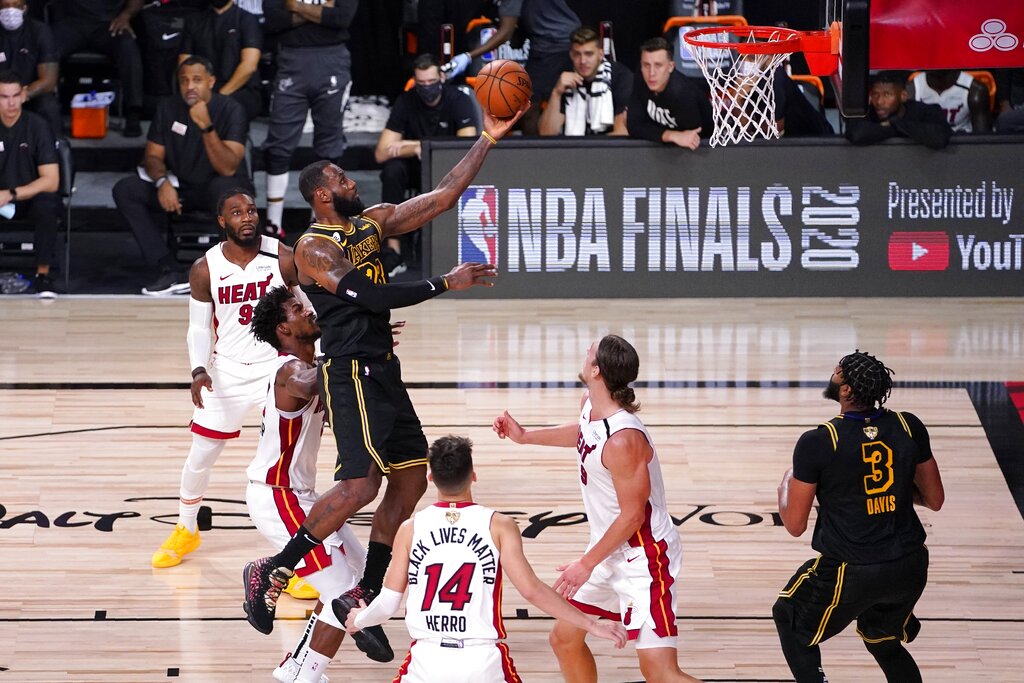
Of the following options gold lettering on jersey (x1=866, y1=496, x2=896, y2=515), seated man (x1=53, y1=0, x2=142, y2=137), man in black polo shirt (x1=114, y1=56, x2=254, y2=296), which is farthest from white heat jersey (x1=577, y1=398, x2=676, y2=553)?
seated man (x1=53, y1=0, x2=142, y2=137)

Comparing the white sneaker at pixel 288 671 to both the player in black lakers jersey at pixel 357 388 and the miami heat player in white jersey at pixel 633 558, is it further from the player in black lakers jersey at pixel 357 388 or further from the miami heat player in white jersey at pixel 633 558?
the miami heat player in white jersey at pixel 633 558

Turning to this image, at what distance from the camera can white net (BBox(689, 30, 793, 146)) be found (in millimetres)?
10828

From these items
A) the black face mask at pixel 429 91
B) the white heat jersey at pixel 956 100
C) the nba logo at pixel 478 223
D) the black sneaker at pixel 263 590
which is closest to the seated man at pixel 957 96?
the white heat jersey at pixel 956 100

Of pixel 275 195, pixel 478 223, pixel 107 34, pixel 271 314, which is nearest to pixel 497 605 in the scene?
pixel 271 314

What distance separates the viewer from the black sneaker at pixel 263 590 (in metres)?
5.46

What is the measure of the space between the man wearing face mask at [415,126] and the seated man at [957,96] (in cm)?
384

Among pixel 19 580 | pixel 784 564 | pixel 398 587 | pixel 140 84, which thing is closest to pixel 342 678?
pixel 398 587

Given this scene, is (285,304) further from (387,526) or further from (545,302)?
(545,302)

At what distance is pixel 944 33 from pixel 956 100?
553 centimetres

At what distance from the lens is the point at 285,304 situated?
5941 mm

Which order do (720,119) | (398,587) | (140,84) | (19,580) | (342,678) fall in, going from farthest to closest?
1. (140,84)
2. (720,119)
3. (19,580)
4. (342,678)
5. (398,587)

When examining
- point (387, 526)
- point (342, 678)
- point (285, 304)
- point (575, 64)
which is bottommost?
point (342, 678)

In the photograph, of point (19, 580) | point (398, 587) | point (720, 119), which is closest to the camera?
point (398, 587)

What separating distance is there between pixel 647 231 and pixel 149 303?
410 cm
